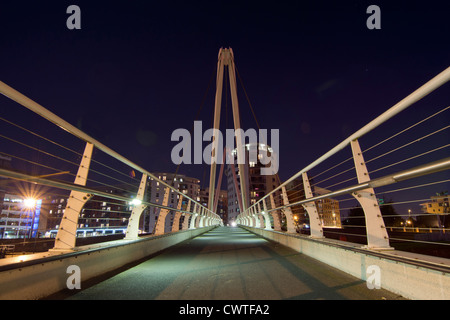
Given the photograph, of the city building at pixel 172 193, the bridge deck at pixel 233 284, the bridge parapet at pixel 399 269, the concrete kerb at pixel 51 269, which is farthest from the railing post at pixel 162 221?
the city building at pixel 172 193

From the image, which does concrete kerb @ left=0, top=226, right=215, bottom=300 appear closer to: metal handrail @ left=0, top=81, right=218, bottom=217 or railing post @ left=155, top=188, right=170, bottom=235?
metal handrail @ left=0, top=81, right=218, bottom=217

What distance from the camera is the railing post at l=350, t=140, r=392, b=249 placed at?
2906mm

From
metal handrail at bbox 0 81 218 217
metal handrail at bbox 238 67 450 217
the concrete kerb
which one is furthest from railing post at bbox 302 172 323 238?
metal handrail at bbox 0 81 218 217

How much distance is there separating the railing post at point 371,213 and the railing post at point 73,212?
3.30 metres

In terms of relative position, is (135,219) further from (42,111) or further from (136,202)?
(42,111)

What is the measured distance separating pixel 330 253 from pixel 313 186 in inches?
65.1

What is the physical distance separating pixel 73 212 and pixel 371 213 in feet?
11.4

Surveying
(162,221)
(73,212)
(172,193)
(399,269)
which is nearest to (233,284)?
(399,269)

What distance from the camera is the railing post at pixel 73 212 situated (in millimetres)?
2961

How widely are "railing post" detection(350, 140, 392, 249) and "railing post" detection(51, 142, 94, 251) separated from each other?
130 inches

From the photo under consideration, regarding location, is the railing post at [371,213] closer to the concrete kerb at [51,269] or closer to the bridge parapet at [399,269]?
the bridge parapet at [399,269]

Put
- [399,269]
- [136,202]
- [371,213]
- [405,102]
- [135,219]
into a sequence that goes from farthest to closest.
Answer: [135,219] < [136,202] < [371,213] < [405,102] < [399,269]

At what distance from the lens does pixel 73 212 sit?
308 cm
